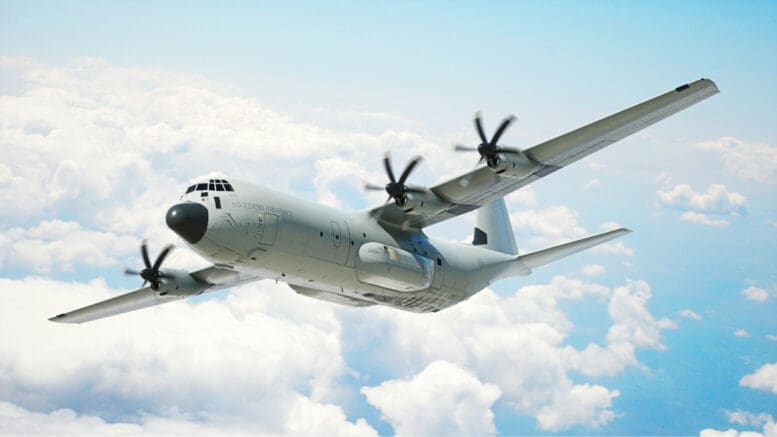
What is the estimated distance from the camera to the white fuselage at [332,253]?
22891 millimetres

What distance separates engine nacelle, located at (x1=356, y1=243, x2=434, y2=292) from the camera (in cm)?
2542

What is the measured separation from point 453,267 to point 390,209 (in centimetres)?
360

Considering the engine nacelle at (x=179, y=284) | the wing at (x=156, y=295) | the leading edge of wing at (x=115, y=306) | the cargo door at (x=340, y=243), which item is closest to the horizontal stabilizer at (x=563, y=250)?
the cargo door at (x=340, y=243)

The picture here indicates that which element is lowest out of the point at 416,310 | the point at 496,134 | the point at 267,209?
the point at 416,310

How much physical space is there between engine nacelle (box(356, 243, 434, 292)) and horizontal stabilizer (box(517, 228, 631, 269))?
20.1 feet

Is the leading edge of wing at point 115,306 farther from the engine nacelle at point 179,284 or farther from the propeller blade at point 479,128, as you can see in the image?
the propeller blade at point 479,128

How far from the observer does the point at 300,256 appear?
947 inches

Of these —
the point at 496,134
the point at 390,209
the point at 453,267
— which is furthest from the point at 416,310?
the point at 496,134

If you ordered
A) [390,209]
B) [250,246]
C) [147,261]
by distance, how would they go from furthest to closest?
[147,261] < [390,209] < [250,246]

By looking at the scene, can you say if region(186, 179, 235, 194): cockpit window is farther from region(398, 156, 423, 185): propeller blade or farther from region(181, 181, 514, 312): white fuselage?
region(398, 156, 423, 185): propeller blade

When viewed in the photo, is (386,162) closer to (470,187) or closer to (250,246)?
(470,187)

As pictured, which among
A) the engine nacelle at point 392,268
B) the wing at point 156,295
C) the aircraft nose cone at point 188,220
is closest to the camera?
the aircraft nose cone at point 188,220

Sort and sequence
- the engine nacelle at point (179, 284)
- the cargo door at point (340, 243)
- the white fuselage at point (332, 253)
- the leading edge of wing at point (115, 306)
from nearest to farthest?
1. the white fuselage at point (332, 253)
2. the cargo door at point (340, 243)
3. the engine nacelle at point (179, 284)
4. the leading edge of wing at point (115, 306)

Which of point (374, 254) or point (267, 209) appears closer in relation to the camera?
point (267, 209)
